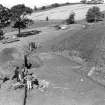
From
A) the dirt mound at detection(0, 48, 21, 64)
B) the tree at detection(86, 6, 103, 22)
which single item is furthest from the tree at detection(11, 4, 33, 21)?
the tree at detection(86, 6, 103, 22)

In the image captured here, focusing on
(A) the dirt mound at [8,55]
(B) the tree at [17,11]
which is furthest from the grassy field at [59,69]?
(B) the tree at [17,11]

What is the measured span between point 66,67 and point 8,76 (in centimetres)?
991

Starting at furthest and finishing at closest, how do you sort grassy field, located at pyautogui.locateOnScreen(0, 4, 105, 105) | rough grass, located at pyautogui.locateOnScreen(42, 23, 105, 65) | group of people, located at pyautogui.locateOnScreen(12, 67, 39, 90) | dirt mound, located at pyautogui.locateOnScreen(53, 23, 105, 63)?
rough grass, located at pyautogui.locateOnScreen(42, 23, 105, 65) → dirt mound, located at pyautogui.locateOnScreen(53, 23, 105, 63) → group of people, located at pyautogui.locateOnScreen(12, 67, 39, 90) → grassy field, located at pyautogui.locateOnScreen(0, 4, 105, 105)

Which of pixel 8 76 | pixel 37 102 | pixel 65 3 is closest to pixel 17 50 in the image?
pixel 8 76

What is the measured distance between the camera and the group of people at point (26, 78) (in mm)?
28562

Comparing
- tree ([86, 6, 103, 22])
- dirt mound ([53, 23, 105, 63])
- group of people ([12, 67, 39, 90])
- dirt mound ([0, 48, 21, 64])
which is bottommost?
group of people ([12, 67, 39, 90])

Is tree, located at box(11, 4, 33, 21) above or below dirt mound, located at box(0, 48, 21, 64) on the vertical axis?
above

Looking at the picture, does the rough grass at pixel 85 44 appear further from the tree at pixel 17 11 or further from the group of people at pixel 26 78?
the tree at pixel 17 11

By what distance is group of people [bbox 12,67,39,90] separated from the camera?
28.6 meters

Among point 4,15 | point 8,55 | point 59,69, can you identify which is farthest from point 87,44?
point 4,15

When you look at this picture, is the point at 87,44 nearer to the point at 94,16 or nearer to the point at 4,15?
the point at 4,15

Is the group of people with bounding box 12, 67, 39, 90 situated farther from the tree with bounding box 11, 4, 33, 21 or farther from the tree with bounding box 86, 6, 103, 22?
the tree with bounding box 86, 6, 103, 22

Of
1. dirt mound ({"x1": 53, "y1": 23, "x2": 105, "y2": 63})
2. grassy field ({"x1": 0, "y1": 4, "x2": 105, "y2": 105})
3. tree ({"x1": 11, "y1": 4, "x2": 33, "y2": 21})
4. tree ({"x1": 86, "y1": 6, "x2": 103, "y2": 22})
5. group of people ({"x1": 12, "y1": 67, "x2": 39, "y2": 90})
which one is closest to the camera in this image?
grassy field ({"x1": 0, "y1": 4, "x2": 105, "y2": 105})

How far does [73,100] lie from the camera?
2539 centimetres
